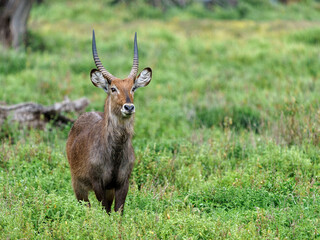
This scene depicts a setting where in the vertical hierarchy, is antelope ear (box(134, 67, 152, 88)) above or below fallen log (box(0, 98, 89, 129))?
above

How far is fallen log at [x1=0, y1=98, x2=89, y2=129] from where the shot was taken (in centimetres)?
897

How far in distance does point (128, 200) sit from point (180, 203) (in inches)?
27.0

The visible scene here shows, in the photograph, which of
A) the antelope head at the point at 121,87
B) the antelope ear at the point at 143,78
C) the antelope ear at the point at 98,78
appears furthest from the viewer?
the antelope ear at the point at 143,78

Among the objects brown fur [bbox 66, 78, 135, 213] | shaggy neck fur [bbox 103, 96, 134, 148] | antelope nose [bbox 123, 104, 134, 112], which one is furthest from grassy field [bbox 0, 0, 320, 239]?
antelope nose [bbox 123, 104, 134, 112]

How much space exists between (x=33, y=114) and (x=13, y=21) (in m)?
7.95

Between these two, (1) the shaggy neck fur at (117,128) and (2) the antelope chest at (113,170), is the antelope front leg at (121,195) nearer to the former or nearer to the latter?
(2) the antelope chest at (113,170)

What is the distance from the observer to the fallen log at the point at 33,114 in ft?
29.4

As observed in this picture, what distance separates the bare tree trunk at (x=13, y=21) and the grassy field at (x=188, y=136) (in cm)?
56

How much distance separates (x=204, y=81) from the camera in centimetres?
1266

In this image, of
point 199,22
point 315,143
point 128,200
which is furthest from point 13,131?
point 199,22

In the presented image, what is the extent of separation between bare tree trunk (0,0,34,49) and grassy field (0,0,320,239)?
563 millimetres

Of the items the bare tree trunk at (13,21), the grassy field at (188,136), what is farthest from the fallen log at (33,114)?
the bare tree trunk at (13,21)

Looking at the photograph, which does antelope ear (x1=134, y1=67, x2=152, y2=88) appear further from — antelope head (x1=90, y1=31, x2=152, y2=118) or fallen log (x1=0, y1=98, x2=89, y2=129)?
fallen log (x1=0, y1=98, x2=89, y2=129)

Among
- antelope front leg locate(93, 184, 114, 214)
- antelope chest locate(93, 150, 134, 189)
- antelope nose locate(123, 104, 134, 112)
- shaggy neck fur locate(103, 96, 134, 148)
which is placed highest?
antelope nose locate(123, 104, 134, 112)
